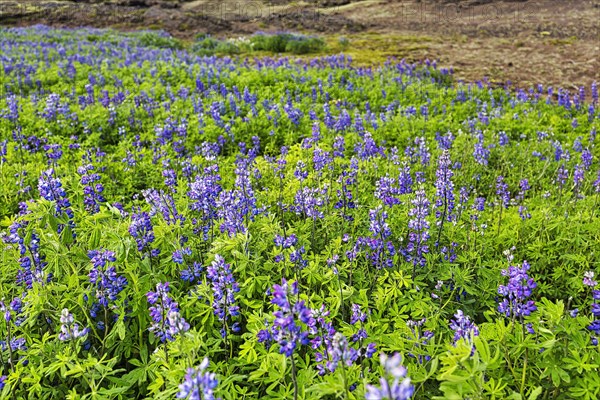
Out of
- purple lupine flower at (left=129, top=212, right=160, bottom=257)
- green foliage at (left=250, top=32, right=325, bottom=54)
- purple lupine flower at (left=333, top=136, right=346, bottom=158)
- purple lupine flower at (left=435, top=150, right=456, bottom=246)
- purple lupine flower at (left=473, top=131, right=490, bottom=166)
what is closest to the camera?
purple lupine flower at (left=129, top=212, right=160, bottom=257)

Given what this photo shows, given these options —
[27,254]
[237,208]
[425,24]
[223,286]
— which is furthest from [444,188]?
[425,24]

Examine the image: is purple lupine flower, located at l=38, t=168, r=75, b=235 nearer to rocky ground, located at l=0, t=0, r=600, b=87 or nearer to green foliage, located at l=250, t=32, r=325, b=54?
rocky ground, located at l=0, t=0, r=600, b=87

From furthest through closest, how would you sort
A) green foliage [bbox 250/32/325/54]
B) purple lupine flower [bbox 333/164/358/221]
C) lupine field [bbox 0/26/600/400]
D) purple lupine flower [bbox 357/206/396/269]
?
green foliage [bbox 250/32/325/54], purple lupine flower [bbox 333/164/358/221], purple lupine flower [bbox 357/206/396/269], lupine field [bbox 0/26/600/400]

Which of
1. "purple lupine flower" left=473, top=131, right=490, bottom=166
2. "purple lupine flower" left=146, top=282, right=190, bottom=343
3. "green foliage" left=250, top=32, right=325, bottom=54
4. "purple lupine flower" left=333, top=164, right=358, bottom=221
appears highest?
"green foliage" left=250, top=32, right=325, bottom=54

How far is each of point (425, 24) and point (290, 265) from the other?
2405cm

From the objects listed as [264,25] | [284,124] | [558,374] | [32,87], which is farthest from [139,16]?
[558,374]

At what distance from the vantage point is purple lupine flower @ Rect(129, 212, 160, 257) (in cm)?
293

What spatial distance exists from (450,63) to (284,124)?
8.02 m

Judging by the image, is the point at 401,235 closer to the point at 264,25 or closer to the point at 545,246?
the point at 545,246

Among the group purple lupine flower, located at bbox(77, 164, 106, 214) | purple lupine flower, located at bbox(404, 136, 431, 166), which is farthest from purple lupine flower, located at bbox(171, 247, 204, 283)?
purple lupine flower, located at bbox(404, 136, 431, 166)

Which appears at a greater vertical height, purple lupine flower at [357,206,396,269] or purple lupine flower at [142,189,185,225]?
purple lupine flower at [142,189,185,225]

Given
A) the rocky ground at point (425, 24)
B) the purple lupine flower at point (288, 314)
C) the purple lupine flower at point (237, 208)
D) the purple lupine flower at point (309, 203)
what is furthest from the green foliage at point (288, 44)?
the purple lupine flower at point (288, 314)

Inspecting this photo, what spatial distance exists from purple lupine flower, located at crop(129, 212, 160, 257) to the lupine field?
17mm

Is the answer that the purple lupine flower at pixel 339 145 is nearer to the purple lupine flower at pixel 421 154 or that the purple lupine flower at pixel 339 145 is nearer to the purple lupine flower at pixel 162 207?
the purple lupine flower at pixel 421 154
